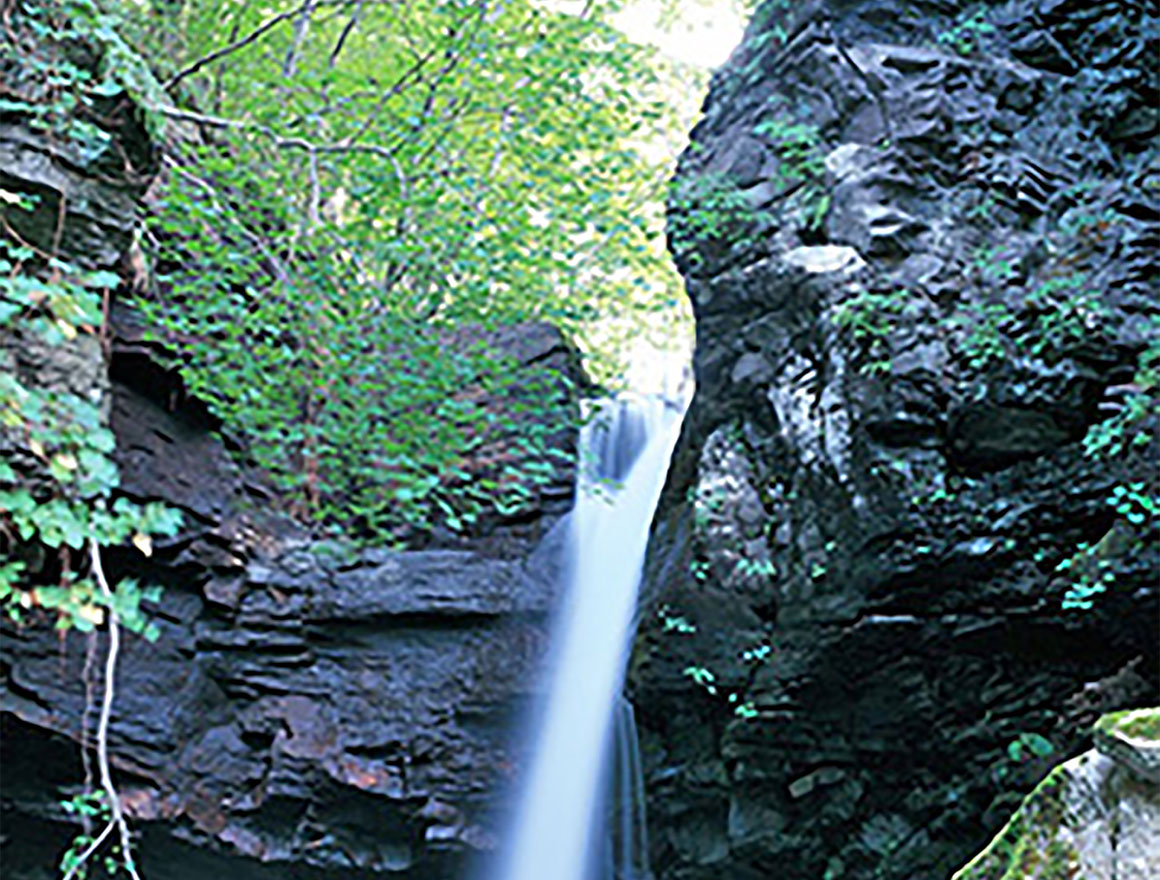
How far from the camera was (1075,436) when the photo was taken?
4.49 m

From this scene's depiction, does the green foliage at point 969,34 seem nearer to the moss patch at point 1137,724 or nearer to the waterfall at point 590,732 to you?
the waterfall at point 590,732

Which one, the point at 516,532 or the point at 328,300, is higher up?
the point at 328,300

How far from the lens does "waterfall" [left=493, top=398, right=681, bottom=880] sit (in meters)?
5.90

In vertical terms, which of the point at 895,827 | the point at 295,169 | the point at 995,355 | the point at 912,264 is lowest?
the point at 895,827

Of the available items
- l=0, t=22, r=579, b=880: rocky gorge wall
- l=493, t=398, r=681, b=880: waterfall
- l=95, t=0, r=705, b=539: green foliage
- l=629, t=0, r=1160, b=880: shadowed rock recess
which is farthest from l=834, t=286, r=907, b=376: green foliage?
l=0, t=22, r=579, b=880: rocky gorge wall

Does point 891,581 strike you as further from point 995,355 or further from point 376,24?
point 376,24

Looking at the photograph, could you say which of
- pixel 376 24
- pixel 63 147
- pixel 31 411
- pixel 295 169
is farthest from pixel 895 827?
pixel 376 24

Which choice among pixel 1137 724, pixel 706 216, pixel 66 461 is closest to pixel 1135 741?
pixel 1137 724

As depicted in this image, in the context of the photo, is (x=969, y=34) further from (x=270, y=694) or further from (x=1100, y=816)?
(x=270, y=694)

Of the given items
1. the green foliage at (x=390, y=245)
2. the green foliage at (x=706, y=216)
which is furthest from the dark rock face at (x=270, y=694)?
the green foliage at (x=706, y=216)

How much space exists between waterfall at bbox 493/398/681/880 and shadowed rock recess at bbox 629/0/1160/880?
1.03ft

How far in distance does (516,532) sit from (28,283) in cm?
511

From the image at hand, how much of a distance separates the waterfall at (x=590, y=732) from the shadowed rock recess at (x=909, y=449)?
12.3 inches

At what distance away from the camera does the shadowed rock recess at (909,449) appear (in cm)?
447
